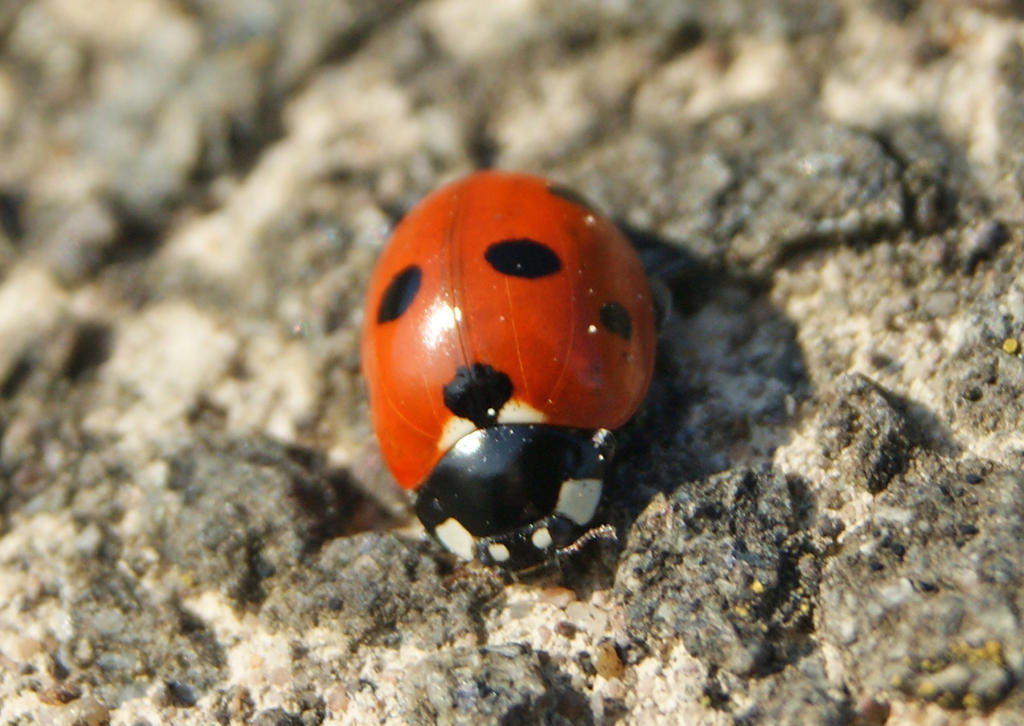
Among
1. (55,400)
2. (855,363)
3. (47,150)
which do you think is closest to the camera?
(855,363)

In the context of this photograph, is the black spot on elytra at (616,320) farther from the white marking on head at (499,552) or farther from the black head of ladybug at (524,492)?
the white marking on head at (499,552)

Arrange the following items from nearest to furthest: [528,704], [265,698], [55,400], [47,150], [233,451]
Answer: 1. [528,704]
2. [265,698]
3. [233,451]
4. [55,400]
5. [47,150]

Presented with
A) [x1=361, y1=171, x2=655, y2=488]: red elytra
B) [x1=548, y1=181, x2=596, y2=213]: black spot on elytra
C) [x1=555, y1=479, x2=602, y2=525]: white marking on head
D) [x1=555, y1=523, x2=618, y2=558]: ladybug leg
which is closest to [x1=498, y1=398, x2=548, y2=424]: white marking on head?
[x1=361, y1=171, x2=655, y2=488]: red elytra

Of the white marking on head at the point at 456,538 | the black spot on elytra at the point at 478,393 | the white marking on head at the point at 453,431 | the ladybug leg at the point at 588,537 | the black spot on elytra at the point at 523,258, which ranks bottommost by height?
the ladybug leg at the point at 588,537

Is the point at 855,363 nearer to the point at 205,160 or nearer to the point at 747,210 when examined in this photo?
the point at 747,210

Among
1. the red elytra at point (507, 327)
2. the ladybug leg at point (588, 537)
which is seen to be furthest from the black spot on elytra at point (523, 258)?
the ladybug leg at point (588, 537)

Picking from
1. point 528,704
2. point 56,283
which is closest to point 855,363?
point 528,704
